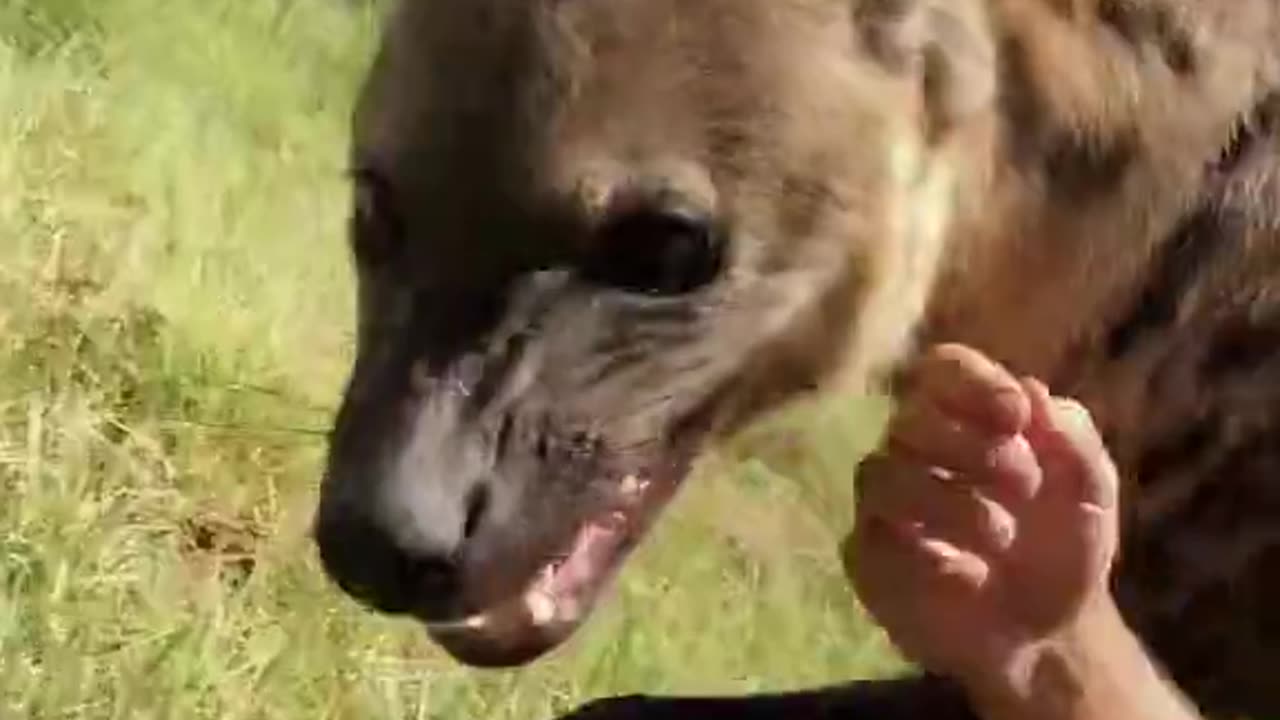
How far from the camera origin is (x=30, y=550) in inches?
74.7

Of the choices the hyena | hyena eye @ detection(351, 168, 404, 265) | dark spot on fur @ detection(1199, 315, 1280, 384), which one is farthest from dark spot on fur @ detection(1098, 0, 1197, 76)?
hyena eye @ detection(351, 168, 404, 265)

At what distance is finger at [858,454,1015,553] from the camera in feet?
3.43

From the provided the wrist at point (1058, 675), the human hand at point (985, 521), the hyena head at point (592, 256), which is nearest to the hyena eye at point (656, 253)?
the hyena head at point (592, 256)

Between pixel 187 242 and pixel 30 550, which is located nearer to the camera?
pixel 30 550

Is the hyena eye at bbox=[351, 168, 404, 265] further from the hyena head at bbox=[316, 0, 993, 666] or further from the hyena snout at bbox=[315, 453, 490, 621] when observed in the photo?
the hyena snout at bbox=[315, 453, 490, 621]

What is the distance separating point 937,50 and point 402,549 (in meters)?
0.35

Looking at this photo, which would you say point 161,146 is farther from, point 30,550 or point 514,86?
point 514,86

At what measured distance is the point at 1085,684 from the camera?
1.06 meters

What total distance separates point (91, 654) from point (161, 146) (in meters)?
0.88

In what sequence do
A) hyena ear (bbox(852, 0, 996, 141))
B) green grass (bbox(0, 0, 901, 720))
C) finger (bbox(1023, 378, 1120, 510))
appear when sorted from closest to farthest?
finger (bbox(1023, 378, 1120, 510))
hyena ear (bbox(852, 0, 996, 141))
green grass (bbox(0, 0, 901, 720))

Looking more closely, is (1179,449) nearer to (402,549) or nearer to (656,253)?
(656,253)

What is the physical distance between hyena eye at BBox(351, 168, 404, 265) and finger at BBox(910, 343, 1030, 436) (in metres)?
0.23

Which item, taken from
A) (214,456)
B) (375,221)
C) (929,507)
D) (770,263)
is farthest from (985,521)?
(214,456)

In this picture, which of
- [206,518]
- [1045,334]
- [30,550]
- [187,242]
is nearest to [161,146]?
[187,242]
